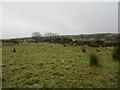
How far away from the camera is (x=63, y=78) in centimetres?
436

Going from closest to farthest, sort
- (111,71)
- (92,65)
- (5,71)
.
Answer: (111,71)
(5,71)
(92,65)

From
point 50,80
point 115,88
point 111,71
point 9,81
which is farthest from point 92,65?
point 9,81

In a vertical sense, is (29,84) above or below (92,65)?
below

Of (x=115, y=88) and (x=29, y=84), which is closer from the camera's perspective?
(x=115, y=88)

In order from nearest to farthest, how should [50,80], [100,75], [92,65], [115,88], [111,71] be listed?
[115,88], [50,80], [100,75], [111,71], [92,65]

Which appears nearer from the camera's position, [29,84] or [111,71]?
[29,84]

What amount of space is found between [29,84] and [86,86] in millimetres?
2390

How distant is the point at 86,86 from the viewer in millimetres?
3709

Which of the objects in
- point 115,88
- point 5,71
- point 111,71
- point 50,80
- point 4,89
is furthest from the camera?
point 5,71

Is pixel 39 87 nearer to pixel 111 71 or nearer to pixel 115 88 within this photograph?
pixel 115 88

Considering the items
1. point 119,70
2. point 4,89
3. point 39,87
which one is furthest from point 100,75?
point 4,89

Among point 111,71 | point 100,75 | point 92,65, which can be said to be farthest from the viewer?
point 92,65

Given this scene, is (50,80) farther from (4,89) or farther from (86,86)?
(4,89)

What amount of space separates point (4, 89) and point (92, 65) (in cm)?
471
